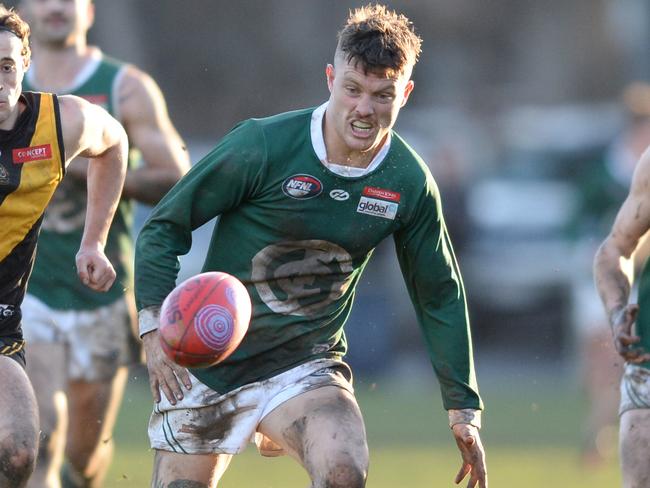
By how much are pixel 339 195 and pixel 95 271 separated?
1.14 m

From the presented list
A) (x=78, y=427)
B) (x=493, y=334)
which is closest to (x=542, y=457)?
(x=78, y=427)

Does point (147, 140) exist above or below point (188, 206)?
below

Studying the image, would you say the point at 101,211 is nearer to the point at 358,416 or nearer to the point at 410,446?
the point at 358,416

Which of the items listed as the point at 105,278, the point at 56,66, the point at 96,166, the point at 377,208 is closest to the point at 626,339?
the point at 377,208

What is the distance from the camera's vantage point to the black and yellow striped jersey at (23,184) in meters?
6.79

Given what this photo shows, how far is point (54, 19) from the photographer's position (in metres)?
8.78

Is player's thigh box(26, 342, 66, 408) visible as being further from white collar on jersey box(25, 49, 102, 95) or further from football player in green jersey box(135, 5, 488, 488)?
football player in green jersey box(135, 5, 488, 488)

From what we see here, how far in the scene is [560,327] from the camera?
19781 mm

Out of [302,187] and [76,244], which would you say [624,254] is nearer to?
[302,187]

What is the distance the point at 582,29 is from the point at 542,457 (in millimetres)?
16580

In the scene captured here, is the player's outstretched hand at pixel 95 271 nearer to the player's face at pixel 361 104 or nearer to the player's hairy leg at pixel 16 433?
the player's hairy leg at pixel 16 433

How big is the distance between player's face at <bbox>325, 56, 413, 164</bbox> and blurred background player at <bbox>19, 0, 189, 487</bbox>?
215 cm

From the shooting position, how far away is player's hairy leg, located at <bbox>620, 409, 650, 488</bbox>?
6.81m

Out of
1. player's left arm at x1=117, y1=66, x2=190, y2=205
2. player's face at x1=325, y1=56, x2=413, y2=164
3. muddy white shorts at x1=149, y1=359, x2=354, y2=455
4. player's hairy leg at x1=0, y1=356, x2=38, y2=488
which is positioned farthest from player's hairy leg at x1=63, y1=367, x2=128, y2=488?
player's face at x1=325, y1=56, x2=413, y2=164
